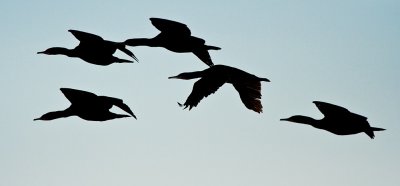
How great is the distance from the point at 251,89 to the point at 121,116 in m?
3.09

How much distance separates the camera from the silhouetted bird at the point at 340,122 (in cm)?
757

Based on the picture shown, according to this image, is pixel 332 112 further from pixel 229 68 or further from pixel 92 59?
pixel 92 59

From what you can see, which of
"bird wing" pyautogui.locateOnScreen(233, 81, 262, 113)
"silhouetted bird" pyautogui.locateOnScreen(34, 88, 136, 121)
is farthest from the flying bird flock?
"bird wing" pyautogui.locateOnScreen(233, 81, 262, 113)

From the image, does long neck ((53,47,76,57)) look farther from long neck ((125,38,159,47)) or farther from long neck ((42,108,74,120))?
long neck ((42,108,74,120))

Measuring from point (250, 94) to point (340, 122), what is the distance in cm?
250

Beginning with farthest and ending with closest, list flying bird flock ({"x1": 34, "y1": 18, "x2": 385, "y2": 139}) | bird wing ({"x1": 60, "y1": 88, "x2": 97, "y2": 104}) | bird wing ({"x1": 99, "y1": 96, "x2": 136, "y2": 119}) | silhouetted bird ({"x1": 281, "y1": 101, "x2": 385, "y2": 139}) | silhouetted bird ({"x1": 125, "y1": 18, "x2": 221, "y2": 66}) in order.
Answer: silhouetted bird ({"x1": 125, "y1": 18, "x2": 221, "y2": 66}) < bird wing ({"x1": 60, "y1": 88, "x2": 97, "y2": 104}) < flying bird flock ({"x1": 34, "y1": 18, "x2": 385, "y2": 139}) < bird wing ({"x1": 99, "y1": 96, "x2": 136, "y2": 119}) < silhouetted bird ({"x1": 281, "y1": 101, "x2": 385, "y2": 139})

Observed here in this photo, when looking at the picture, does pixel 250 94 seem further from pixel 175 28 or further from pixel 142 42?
Answer: pixel 142 42

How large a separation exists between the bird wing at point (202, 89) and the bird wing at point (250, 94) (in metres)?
1.01

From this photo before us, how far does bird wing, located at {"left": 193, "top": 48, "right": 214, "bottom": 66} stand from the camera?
8.91m

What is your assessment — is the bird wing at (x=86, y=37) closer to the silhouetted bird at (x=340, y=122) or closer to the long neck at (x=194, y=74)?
the long neck at (x=194, y=74)

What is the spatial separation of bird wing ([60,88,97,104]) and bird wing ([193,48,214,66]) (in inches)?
76.6

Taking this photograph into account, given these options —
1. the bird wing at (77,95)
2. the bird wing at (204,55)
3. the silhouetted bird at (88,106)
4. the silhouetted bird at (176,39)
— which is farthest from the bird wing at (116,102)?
the bird wing at (204,55)

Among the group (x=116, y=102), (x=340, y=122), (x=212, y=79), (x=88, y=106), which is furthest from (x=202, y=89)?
(x=340, y=122)

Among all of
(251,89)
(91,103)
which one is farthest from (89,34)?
(251,89)
